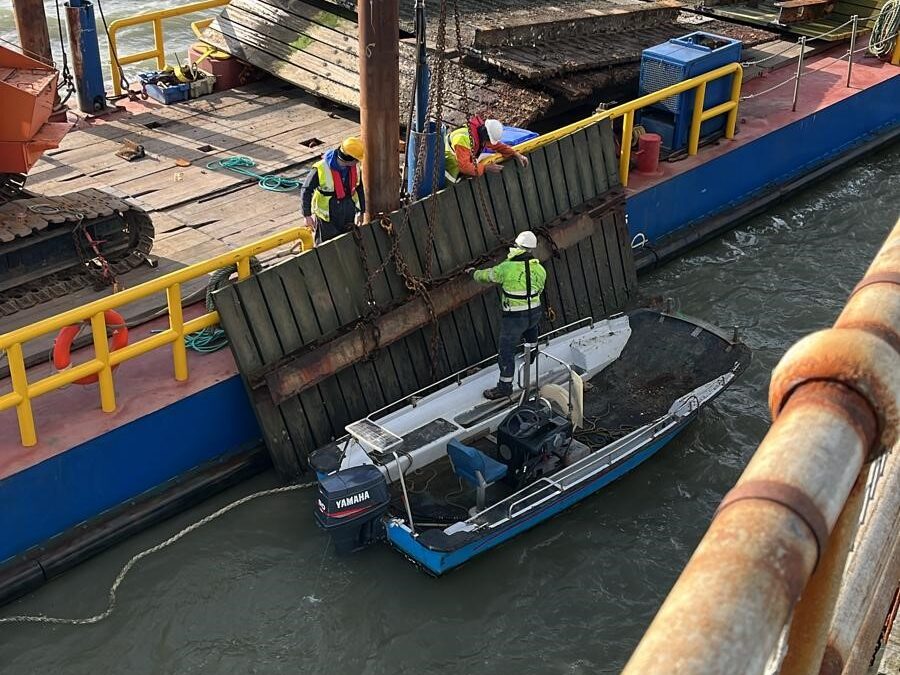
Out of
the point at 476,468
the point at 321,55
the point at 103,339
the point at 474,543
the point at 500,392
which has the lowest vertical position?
the point at 474,543

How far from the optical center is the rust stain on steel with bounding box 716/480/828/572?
133cm

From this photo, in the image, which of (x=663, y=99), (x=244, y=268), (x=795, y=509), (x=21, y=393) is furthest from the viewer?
(x=663, y=99)

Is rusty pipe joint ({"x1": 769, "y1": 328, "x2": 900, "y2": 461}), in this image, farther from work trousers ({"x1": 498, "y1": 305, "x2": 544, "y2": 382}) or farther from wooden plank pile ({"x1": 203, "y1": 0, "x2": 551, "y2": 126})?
wooden plank pile ({"x1": 203, "y1": 0, "x2": 551, "y2": 126})

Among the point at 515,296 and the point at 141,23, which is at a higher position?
the point at 141,23

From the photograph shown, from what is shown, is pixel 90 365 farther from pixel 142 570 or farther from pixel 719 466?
pixel 719 466

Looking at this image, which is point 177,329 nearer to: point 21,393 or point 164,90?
point 21,393

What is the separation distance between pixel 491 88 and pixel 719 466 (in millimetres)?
5406

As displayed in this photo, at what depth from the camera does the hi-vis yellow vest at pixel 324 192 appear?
9.38 meters

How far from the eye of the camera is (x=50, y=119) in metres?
9.95

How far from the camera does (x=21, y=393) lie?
757 centimetres

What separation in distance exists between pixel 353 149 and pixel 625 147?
3.78 meters

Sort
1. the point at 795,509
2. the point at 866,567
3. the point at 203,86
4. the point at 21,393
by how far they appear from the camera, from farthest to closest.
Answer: the point at 203,86 → the point at 21,393 → the point at 866,567 → the point at 795,509

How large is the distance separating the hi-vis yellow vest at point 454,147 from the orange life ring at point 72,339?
11.1 ft

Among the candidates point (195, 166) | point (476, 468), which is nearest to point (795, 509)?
point (476, 468)
